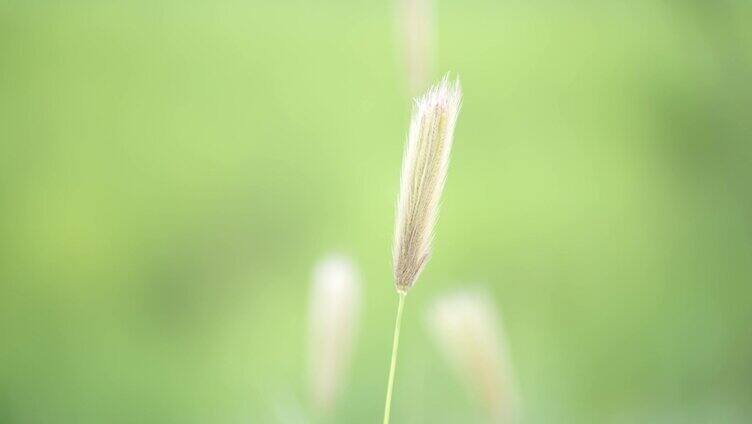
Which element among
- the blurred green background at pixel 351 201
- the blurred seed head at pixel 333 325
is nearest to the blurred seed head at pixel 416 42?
the blurred green background at pixel 351 201

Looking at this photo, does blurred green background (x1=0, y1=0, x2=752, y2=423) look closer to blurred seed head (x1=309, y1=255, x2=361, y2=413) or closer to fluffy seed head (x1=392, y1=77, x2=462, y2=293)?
blurred seed head (x1=309, y1=255, x2=361, y2=413)

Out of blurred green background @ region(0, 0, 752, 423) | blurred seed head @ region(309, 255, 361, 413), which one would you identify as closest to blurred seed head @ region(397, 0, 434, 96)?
blurred green background @ region(0, 0, 752, 423)

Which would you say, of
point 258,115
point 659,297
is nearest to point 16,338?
point 258,115

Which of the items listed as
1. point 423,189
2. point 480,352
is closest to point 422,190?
point 423,189

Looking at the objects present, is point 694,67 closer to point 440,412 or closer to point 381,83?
point 381,83

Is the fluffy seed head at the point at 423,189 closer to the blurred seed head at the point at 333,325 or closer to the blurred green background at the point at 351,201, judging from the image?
the blurred seed head at the point at 333,325

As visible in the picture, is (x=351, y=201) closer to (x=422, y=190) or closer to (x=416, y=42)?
(x=416, y=42)

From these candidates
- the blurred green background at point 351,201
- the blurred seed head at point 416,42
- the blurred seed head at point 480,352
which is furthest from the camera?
the blurred green background at point 351,201
